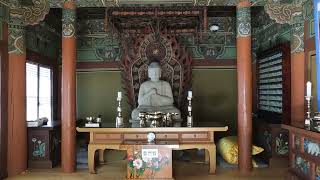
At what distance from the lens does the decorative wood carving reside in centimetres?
806

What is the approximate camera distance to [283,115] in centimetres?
644

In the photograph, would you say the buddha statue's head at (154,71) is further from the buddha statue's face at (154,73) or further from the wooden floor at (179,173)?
the wooden floor at (179,173)

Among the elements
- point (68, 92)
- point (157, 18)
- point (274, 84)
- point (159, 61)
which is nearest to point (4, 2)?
point (68, 92)

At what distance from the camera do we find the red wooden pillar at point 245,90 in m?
5.85

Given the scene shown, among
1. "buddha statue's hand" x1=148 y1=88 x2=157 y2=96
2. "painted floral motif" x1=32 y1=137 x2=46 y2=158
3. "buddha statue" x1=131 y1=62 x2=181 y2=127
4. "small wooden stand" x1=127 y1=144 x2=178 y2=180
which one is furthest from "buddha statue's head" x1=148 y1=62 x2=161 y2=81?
"small wooden stand" x1=127 y1=144 x2=178 y2=180

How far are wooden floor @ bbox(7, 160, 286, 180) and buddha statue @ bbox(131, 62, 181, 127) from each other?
1.50 meters

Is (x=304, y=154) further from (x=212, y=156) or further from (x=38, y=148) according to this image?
(x=38, y=148)

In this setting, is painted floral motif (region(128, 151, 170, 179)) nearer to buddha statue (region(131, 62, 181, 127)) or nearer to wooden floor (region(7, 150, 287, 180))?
wooden floor (region(7, 150, 287, 180))

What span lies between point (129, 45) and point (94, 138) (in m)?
3.04

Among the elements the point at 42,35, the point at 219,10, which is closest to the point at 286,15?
the point at 219,10

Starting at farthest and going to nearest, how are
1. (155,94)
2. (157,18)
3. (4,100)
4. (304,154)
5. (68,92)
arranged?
(155,94)
(157,18)
(68,92)
(4,100)
(304,154)

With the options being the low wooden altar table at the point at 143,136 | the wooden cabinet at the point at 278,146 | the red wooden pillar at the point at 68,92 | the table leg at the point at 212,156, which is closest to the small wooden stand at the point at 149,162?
the low wooden altar table at the point at 143,136

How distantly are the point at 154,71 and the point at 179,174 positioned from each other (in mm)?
2710

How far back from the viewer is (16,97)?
5.66 m
